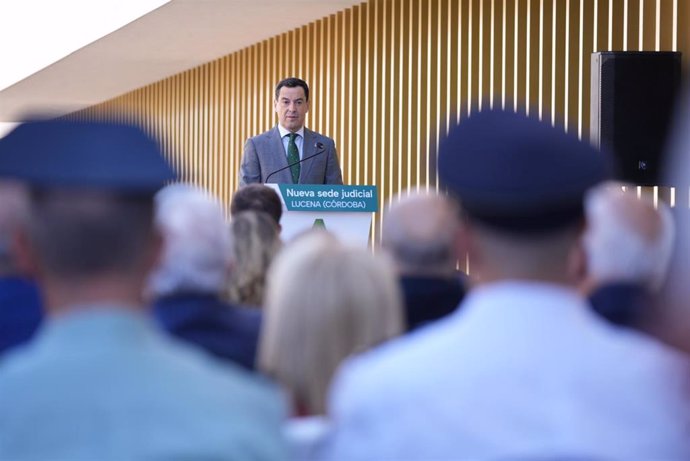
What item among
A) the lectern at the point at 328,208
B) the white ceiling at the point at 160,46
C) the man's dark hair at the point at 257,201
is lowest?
the lectern at the point at 328,208

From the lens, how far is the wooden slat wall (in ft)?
28.1

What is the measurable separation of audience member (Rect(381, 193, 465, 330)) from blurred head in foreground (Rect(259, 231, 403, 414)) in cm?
71

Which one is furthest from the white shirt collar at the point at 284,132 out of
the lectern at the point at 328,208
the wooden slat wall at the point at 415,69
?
the lectern at the point at 328,208

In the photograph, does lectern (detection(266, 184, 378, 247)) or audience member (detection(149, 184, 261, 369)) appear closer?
audience member (detection(149, 184, 261, 369))

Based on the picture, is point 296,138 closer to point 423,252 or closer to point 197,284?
point 423,252

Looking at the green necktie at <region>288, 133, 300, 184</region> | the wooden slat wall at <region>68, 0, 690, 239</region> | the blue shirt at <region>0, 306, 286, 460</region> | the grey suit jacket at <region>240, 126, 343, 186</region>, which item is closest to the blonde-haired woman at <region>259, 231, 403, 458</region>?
the blue shirt at <region>0, 306, 286, 460</region>

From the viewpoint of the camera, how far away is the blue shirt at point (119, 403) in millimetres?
1435

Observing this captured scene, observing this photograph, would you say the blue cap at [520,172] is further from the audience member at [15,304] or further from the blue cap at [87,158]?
the audience member at [15,304]

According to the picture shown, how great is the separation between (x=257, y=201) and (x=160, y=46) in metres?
10.1

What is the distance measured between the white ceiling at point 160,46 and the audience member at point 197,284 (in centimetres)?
896

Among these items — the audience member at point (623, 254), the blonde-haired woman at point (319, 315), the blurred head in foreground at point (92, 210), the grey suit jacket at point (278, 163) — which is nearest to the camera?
the blurred head in foreground at point (92, 210)

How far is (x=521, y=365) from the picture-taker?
152cm

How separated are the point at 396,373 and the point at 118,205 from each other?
16.7 inches

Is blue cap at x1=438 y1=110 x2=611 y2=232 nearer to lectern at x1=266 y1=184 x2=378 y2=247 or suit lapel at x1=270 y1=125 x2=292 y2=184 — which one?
lectern at x1=266 y1=184 x2=378 y2=247
